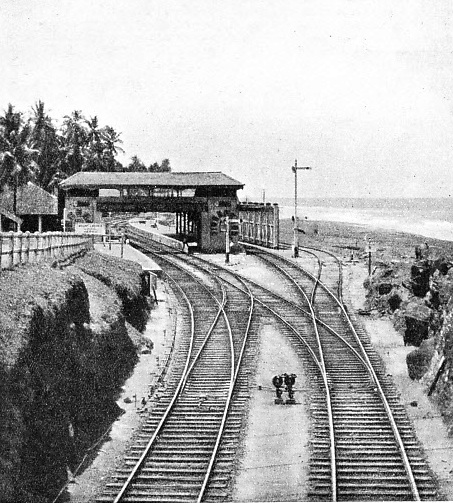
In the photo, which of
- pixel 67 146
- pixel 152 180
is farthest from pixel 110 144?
pixel 152 180

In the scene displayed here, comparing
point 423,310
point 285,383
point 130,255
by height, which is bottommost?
point 285,383

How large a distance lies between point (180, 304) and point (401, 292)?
10.2 metres

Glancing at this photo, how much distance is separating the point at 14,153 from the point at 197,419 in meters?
36.2

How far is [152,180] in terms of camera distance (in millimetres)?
55219

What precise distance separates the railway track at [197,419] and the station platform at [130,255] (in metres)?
6.06

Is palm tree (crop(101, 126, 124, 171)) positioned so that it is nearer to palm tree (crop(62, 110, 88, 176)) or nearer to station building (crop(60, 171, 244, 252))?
palm tree (crop(62, 110, 88, 176))

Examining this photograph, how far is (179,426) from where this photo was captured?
60.1 ft

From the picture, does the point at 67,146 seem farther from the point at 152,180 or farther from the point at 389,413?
the point at 389,413

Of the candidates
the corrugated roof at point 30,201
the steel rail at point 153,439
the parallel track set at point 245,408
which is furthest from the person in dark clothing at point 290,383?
the corrugated roof at point 30,201

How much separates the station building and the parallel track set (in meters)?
18.6

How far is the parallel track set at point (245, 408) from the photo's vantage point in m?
14.5

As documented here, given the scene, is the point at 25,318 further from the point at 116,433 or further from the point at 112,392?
the point at 112,392

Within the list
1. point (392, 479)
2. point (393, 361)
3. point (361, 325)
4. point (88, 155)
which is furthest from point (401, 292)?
point (88, 155)

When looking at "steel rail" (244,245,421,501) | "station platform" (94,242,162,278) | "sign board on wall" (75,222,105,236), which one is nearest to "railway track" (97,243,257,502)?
"steel rail" (244,245,421,501)
